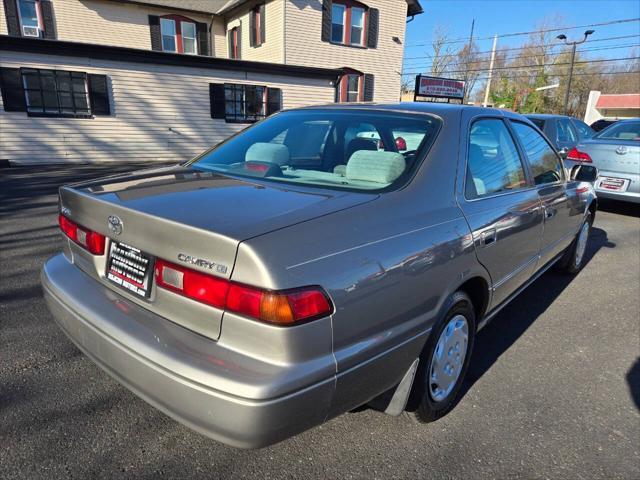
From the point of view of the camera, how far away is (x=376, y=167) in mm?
2246

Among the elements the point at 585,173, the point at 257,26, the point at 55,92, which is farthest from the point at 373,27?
the point at 585,173

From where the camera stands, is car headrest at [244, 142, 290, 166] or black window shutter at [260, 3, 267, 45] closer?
car headrest at [244, 142, 290, 166]

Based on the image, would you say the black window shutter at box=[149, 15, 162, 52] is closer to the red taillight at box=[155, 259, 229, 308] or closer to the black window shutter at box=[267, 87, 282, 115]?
the black window shutter at box=[267, 87, 282, 115]

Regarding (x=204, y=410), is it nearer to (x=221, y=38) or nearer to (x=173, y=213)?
(x=173, y=213)

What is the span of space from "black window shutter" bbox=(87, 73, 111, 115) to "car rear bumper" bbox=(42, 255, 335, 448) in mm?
12375

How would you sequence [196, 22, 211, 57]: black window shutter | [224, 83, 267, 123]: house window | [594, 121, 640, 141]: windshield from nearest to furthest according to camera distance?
1. [594, 121, 640, 141]: windshield
2. [224, 83, 267, 123]: house window
3. [196, 22, 211, 57]: black window shutter

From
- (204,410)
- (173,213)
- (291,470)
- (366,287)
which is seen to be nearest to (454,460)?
(291,470)

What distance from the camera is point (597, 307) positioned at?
13.0 feet

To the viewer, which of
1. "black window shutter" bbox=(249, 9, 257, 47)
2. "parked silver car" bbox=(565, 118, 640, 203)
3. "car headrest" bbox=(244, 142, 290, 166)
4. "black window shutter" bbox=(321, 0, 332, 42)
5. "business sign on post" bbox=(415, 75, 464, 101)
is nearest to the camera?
"car headrest" bbox=(244, 142, 290, 166)

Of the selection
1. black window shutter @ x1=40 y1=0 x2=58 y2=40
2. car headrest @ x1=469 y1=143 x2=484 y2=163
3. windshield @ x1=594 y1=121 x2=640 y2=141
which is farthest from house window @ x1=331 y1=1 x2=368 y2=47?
car headrest @ x1=469 y1=143 x2=484 y2=163

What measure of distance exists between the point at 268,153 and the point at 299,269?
53.3 inches

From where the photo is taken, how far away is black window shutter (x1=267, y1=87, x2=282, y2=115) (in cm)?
1509

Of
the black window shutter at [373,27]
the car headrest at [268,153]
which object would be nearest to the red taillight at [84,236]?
the car headrest at [268,153]

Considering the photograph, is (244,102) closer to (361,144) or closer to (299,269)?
(361,144)
